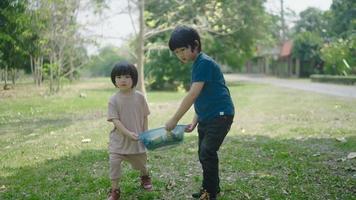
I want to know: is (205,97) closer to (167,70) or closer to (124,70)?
(124,70)

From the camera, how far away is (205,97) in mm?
4352

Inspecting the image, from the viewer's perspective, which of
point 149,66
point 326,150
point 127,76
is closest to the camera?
point 127,76

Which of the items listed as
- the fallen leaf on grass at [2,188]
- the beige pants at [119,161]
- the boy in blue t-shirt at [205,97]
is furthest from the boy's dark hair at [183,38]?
the fallen leaf on grass at [2,188]

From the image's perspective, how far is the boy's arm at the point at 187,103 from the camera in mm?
4203

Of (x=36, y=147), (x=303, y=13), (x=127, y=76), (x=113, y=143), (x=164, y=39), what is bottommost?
(x=36, y=147)

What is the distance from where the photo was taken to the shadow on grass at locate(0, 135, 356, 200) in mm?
4975

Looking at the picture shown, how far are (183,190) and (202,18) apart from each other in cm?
1473

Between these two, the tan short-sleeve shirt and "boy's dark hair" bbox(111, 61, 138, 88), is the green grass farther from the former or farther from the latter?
"boy's dark hair" bbox(111, 61, 138, 88)

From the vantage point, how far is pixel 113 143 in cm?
464

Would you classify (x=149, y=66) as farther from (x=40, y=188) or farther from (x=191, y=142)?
(x=40, y=188)

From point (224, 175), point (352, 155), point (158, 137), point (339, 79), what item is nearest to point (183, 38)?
point (158, 137)

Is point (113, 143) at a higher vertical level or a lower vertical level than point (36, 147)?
higher

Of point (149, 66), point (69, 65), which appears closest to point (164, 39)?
point (149, 66)

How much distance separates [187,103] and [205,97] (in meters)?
0.24
